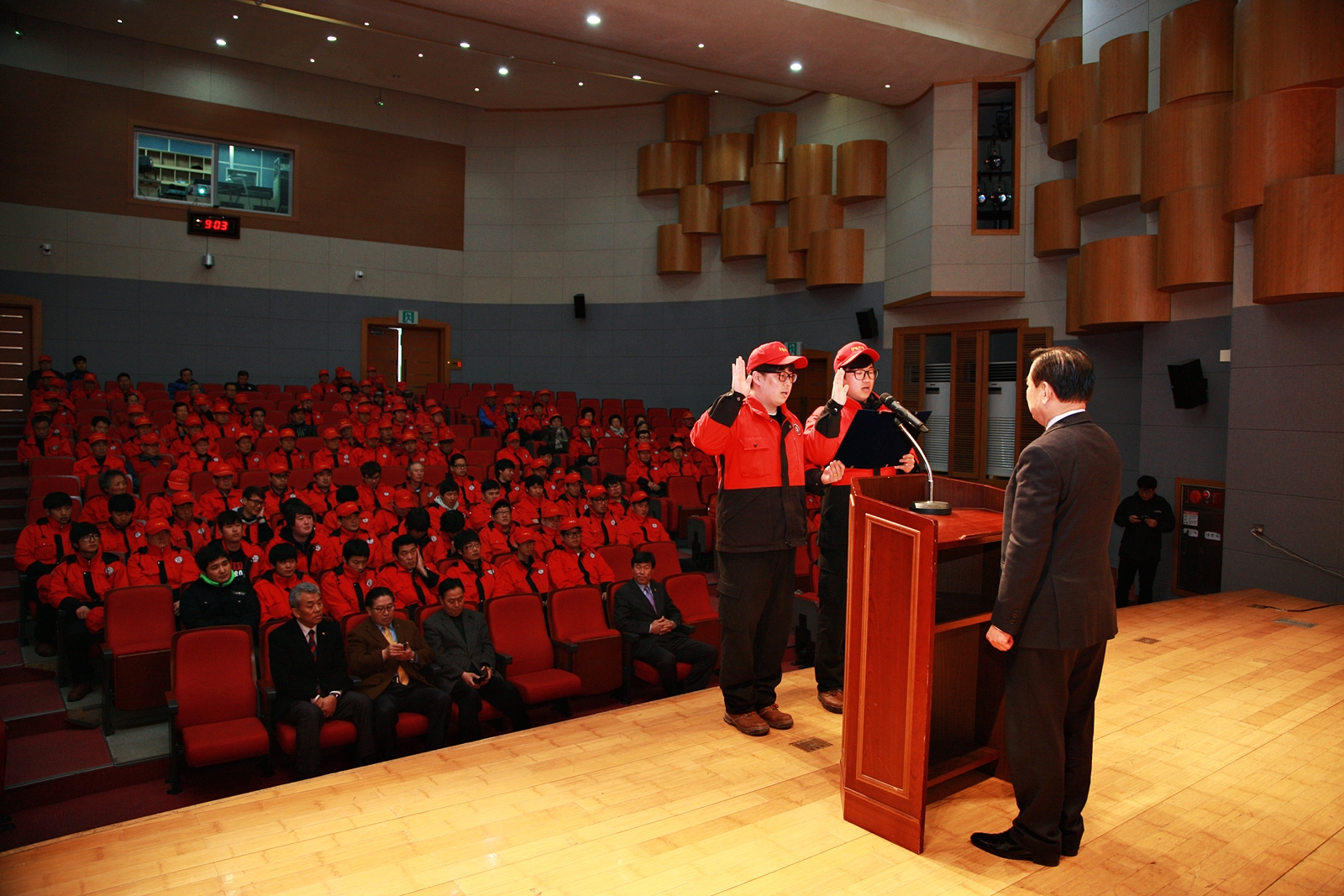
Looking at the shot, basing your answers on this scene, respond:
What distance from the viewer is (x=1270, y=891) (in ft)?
5.88

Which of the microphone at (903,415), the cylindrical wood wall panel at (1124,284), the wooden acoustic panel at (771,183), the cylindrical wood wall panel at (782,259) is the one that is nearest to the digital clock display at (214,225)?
the wooden acoustic panel at (771,183)

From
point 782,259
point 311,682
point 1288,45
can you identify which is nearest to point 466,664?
point 311,682

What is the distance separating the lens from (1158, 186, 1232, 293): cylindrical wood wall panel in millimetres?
5625

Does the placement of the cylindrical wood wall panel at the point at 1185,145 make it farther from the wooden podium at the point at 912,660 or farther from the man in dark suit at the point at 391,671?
the man in dark suit at the point at 391,671

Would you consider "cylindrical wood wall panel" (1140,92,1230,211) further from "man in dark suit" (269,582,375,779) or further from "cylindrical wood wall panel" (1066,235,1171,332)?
"man in dark suit" (269,582,375,779)

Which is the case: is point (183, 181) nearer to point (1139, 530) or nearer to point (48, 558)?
point (48, 558)

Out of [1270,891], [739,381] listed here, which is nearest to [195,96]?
[739,381]

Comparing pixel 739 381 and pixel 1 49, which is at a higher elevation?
pixel 1 49

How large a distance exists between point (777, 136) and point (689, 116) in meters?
1.54

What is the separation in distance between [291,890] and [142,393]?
865cm

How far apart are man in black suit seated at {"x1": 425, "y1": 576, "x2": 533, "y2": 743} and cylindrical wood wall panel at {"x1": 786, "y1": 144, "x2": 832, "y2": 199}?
7515 mm

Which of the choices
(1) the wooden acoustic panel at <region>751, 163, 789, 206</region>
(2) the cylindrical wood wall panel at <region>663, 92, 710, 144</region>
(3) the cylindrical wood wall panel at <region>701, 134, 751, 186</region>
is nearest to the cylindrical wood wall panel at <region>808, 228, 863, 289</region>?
(1) the wooden acoustic panel at <region>751, 163, 789, 206</region>

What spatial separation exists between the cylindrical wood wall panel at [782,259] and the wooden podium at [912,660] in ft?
27.6

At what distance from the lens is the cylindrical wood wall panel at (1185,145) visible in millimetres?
5711
